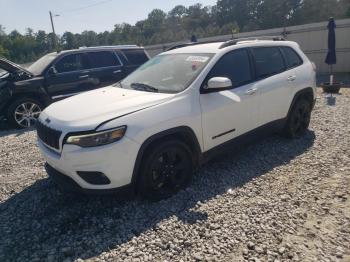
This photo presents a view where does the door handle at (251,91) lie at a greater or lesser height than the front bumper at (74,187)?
greater

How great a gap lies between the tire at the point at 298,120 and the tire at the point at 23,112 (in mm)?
5762

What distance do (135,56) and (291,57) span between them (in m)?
4.86

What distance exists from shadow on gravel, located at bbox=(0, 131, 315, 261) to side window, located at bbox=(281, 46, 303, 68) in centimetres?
170

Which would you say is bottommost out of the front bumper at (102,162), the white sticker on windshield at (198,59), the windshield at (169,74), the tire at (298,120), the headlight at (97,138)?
the tire at (298,120)

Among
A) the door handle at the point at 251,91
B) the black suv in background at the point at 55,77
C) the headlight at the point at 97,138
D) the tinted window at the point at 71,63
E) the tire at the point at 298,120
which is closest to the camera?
the headlight at the point at 97,138

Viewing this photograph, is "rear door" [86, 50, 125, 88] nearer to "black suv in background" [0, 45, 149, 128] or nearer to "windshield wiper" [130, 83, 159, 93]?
"black suv in background" [0, 45, 149, 128]

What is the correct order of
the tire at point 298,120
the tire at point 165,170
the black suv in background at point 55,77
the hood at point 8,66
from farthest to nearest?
the black suv in background at point 55,77
the hood at point 8,66
the tire at point 298,120
the tire at point 165,170

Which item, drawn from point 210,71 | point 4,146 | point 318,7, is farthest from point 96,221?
point 318,7

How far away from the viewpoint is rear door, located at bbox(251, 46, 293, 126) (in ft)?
14.9

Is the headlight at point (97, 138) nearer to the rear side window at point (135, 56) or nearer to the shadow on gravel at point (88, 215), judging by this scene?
the shadow on gravel at point (88, 215)

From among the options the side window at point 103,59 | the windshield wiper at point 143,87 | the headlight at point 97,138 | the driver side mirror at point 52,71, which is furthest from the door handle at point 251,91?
the driver side mirror at point 52,71

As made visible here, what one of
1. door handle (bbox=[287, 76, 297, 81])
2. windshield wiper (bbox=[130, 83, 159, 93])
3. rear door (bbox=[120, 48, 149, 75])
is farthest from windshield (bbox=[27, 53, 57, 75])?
door handle (bbox=[287, 76, 297, 81])

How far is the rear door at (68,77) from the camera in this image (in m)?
7.78

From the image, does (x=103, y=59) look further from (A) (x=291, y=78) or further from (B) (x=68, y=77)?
(A) (x=291, y=78)
